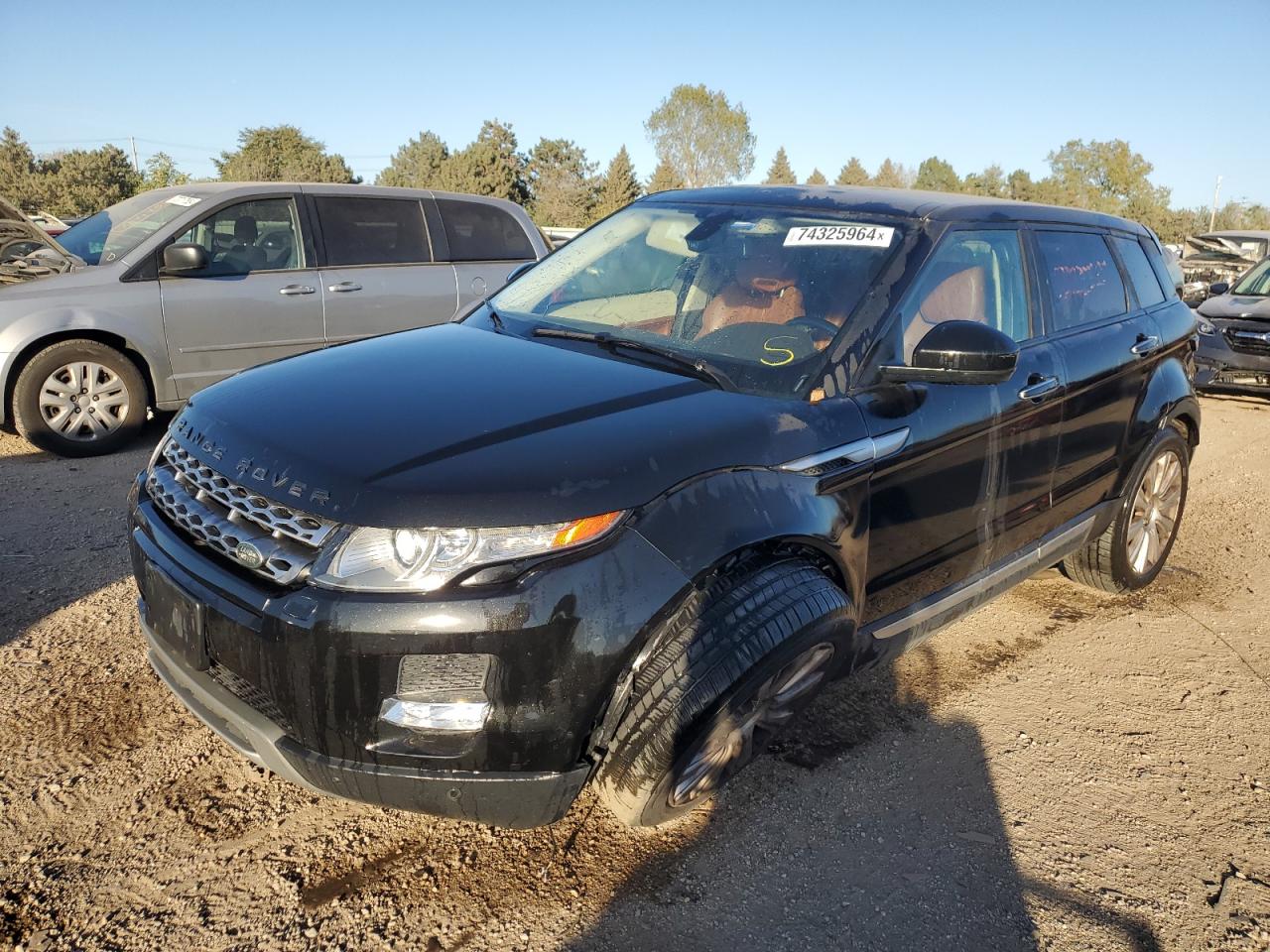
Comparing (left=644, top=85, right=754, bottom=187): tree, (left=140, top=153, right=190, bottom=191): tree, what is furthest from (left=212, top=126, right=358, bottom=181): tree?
(left=644, top=85, right=754, bottom=187): tree

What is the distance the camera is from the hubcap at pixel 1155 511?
14.6 ft

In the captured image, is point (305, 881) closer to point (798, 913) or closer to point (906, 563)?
point (798, 913)

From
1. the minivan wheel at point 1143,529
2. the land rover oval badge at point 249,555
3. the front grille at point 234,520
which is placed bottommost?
the minivan wheel at point 1143,529

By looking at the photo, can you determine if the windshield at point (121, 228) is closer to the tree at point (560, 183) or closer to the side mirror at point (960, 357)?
the side mirror at point (960, 357)

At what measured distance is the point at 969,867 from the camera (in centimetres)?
260

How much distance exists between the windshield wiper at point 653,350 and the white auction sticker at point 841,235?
655 mm

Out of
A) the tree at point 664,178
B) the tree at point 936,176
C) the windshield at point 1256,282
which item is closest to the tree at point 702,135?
the tree at point 664,178

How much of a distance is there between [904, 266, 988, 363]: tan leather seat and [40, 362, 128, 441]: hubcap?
212 inches

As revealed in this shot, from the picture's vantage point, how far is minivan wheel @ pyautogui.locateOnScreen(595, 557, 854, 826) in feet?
7.22

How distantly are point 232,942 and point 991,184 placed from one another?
263ft

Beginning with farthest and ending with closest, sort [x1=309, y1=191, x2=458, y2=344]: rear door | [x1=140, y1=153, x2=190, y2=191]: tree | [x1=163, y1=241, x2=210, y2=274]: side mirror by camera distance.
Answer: [x1=140, y1=153, x2=190, y2=191]: tree
[x1=309, y1=191, x2=458, y2=344]: rear door
[x1=163, y1=241, x2=210, y2=274]: side mirror

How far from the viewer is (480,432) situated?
229 cm

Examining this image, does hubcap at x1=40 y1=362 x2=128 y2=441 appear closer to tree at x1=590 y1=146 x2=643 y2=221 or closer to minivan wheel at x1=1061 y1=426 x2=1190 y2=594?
minivan wheel at x1=1061 y1=426 x2=1190 y2=594

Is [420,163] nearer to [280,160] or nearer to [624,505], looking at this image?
[280,160]
